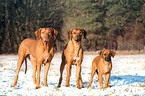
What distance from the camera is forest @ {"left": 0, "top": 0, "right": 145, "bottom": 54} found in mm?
32938

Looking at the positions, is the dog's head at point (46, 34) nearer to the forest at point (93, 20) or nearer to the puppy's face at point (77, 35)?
the puppy's face at point (77, 35)

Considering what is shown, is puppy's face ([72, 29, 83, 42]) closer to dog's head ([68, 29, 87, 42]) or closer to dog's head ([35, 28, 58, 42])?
dog's head ([68, 29, 87, 42])

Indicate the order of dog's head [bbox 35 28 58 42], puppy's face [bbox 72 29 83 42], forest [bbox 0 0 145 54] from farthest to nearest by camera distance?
forest [bbox 0 0 145 54] → puppy's face [bbox 72 29 83 42] → dog's head [bbox 35 28 58 42]

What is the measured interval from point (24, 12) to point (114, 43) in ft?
53.7

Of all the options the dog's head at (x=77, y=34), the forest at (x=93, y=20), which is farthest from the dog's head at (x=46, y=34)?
the forest at (x=93, y=20)

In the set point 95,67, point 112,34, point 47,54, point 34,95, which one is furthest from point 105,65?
point 112,34

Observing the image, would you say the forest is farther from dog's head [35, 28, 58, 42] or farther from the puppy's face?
the puppy's face

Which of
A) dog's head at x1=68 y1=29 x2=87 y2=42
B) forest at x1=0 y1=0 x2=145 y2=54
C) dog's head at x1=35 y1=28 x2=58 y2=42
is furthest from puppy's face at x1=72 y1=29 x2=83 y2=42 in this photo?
forest at x1=0 y1=0 x2=145 y2=54

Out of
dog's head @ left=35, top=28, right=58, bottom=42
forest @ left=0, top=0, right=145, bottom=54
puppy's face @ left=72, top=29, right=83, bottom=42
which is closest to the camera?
dog's head @ left=35, top=28, right=58, bottom=42

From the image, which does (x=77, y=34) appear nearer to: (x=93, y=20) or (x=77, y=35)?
(x=77, y=35)

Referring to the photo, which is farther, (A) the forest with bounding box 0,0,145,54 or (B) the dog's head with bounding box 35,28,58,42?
(A) the forest with bounding box 0,0,145,54

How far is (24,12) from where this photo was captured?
31859mm

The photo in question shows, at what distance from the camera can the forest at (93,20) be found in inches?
1297

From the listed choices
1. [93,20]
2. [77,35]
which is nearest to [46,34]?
[77,35]
